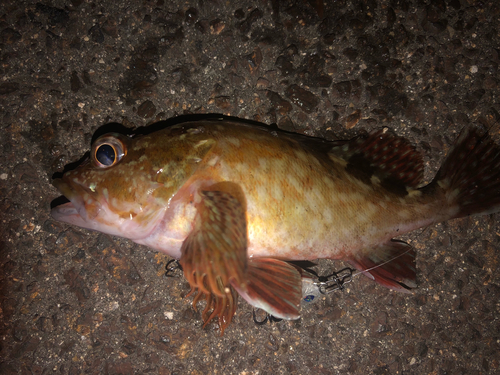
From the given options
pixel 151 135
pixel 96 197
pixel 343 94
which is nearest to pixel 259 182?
pixel 151 135

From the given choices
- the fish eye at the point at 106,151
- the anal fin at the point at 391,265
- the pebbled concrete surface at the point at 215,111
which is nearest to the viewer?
the fish eye at the point at 106,151

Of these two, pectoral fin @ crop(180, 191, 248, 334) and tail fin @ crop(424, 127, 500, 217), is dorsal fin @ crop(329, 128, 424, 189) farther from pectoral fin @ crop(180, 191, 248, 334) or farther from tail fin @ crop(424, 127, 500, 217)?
pectoral fin @ crop(180, 191, 248, 334)

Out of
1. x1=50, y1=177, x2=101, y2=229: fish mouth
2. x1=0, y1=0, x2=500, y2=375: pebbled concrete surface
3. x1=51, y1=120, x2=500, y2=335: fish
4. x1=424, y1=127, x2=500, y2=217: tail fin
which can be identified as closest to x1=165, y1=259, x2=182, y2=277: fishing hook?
x1=0, y1=0, x2=500, y2=375: pebbled concrete surface

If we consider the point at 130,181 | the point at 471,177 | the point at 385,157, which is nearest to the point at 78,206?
the point at 130,181

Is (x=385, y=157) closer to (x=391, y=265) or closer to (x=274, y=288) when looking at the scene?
(x=391, y=265)

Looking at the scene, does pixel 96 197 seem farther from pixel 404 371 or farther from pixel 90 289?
pixel 404 371

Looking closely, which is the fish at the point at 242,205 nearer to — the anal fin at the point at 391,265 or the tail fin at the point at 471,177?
the anal fin at the point at 391,265

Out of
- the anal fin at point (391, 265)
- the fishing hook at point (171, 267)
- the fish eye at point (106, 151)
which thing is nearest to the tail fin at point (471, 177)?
the anal fin at point (391, 265)
